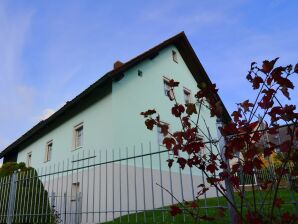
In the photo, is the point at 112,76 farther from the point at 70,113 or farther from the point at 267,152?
the point at 267,152

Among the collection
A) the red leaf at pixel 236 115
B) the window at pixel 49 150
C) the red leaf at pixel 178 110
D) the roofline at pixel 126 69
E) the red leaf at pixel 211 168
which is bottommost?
the red leaf at pixel 211 168

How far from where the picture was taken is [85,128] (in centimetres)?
1405

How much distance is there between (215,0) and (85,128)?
333 inches

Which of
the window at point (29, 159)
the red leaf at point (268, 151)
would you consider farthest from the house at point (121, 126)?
the red leaf at point (268, 151)

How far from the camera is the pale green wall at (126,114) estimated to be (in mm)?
12539

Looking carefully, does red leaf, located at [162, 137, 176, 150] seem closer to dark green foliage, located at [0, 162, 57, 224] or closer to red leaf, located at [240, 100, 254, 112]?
red leaf, located at [240, 100, 254, 112]

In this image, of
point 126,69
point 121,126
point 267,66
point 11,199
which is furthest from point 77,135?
point 267,66

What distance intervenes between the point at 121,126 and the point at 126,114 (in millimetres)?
722

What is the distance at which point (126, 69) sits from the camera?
1348cm

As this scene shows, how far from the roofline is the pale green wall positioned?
50 centimetres

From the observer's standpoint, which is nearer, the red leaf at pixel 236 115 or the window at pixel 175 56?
the red leaf at pixel 236 115

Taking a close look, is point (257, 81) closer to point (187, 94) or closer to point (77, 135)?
point (77, 135)

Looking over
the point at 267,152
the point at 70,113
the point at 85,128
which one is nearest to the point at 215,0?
the point at 267,152

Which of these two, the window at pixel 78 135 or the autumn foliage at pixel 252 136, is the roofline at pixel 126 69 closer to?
the window at pixel 78 135
